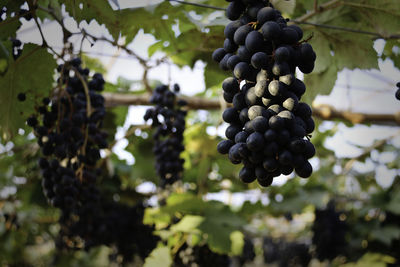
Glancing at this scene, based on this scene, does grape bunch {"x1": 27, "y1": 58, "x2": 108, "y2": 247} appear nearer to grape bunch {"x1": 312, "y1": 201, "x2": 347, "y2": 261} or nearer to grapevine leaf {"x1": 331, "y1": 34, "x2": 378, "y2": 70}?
grapevine leaf {"x1": 331, "y1": 34, "x2": 378, "y2": 70}

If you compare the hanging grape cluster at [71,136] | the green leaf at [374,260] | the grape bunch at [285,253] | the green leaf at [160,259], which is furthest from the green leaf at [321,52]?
the grape bunch at [285,253]

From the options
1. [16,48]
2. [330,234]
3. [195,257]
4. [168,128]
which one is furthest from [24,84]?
[330,234]

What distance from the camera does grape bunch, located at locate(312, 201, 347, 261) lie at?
11.4 feet

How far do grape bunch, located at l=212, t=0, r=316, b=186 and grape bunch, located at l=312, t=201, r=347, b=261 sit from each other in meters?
2.79

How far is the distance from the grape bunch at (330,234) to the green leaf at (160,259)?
5.64 feet

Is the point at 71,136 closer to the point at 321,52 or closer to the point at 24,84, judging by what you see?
the point at 24,84

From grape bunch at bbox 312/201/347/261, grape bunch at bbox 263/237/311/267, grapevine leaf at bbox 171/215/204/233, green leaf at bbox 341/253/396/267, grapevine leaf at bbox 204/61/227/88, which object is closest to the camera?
grapevine leaf at bbox 204/61/227/88

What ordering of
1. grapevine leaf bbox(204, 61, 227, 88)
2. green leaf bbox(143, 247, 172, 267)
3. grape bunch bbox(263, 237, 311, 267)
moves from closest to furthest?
grapevine leaf bbox(204, 61, 227, 88) < green leaf bbox(143, 247, 172, 267) < grape bunch bbox(263, 237, 311, 267)

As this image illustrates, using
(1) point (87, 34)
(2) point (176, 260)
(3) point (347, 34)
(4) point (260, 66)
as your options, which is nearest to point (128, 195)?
(2) point (176, 260)

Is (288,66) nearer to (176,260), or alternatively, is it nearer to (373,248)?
(176,260)

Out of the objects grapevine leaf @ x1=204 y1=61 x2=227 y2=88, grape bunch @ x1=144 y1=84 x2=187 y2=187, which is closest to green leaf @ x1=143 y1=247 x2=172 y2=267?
grape bunch @ x1=144 y1=84 x2=187 y2=187

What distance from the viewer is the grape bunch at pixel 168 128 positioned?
2.17 m

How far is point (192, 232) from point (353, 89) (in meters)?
1.59

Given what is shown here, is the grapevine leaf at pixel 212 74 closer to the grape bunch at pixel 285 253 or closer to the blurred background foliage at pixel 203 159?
the blurred background foliage at pixel 203 159
